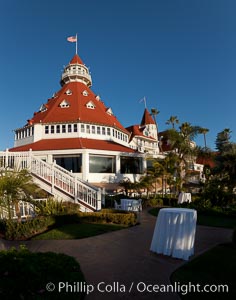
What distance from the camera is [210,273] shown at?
14.4 ft

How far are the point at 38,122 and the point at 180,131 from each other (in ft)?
56.9

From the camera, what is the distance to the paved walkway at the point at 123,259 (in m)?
3.94

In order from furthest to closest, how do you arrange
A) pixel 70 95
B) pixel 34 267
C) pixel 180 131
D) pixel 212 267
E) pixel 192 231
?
pixel 70 95, pixel 180 131, pixel 192 231, pixel 212 267, pixel 34 267

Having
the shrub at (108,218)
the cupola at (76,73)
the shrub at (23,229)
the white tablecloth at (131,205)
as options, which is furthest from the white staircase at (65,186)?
the cupola at (76,73)

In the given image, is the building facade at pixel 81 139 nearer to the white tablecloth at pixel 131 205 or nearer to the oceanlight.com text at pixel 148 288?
the white tablecloth at pixel 131 205

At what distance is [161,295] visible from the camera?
368cm

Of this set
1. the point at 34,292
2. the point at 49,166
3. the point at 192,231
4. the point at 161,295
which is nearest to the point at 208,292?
the point at 161,295

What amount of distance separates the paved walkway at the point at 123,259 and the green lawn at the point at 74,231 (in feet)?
1.51

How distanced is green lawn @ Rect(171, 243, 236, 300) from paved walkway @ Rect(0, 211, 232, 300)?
0.26 metres

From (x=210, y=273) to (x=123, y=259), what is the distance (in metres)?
2.04

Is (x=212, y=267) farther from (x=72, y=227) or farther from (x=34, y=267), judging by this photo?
(x=72, y=227)

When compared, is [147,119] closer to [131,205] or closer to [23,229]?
[131,205]

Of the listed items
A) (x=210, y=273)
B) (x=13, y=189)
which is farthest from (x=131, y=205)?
(x=210, y=273)

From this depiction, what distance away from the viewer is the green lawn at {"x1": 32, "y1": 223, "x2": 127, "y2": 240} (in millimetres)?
7523
